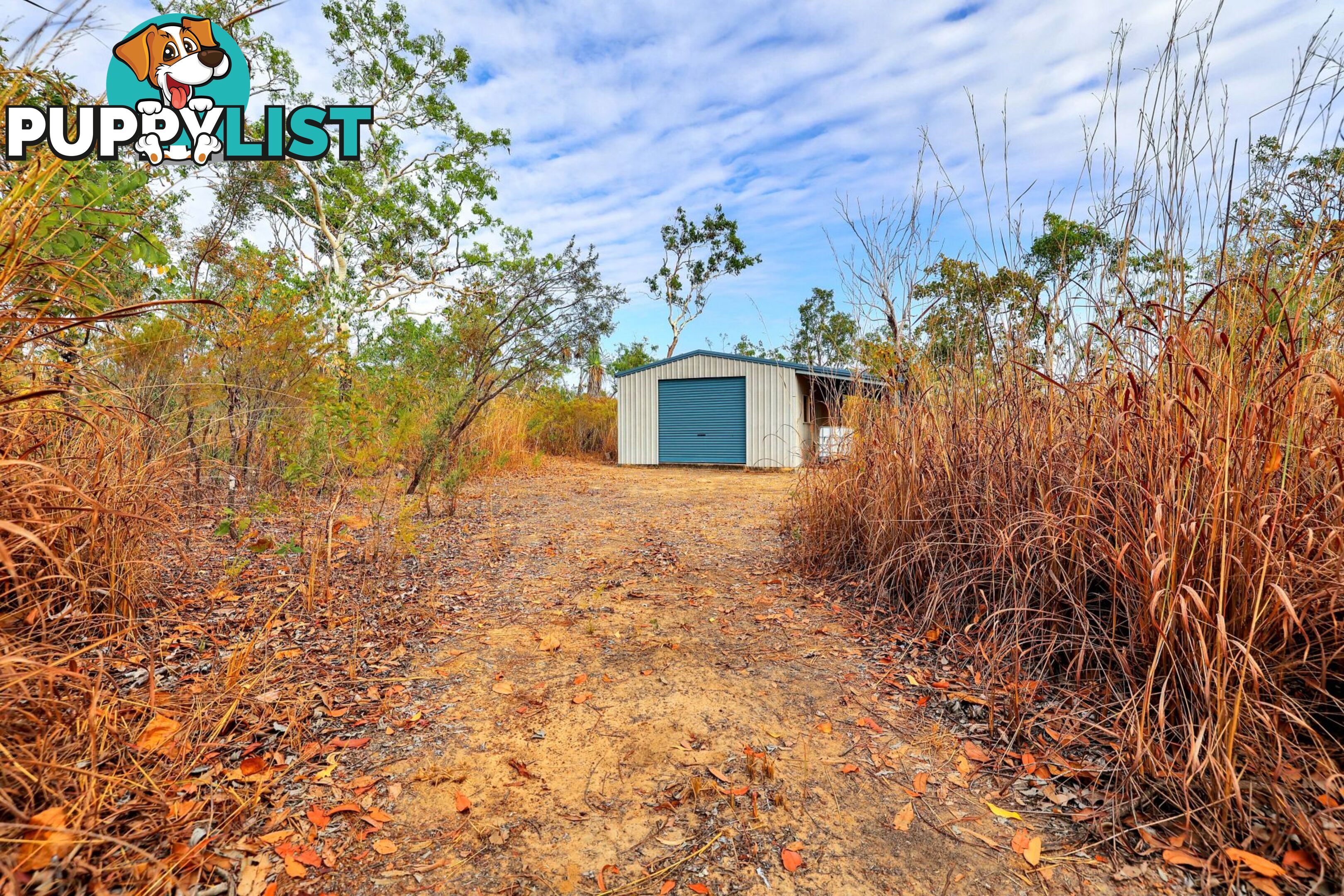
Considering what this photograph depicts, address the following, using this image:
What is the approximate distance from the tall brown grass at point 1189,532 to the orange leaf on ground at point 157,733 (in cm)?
276

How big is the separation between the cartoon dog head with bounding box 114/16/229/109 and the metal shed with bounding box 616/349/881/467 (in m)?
9.55

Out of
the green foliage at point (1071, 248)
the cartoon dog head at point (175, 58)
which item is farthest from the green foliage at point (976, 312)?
the cartoon dog head at point (175, 58)

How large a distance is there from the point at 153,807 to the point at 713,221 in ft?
81.6

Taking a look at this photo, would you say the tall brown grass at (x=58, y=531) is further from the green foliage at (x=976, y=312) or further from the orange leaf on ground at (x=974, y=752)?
the green foliage at (x=976, y=312)

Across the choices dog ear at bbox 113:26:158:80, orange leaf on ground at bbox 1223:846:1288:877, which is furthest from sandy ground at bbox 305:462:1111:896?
dog ear at bbox 113:26:158:80

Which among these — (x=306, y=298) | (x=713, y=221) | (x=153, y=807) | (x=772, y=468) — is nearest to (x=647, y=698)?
(x=153, y=807)

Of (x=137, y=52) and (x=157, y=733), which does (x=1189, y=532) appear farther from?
(x=137, y=52)

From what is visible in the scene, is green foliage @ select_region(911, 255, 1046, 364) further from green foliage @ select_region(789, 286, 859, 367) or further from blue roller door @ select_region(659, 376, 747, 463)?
blue roller door @ select_region(659, 376, 747, 463)

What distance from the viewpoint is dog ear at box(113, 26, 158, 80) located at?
561cm

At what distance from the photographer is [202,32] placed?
6.72 m

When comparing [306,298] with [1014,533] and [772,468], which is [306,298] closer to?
[1014,533]

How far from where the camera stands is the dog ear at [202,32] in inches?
241

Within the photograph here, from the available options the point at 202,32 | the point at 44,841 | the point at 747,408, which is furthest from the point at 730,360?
the point at 44,841

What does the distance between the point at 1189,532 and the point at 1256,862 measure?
85cm
